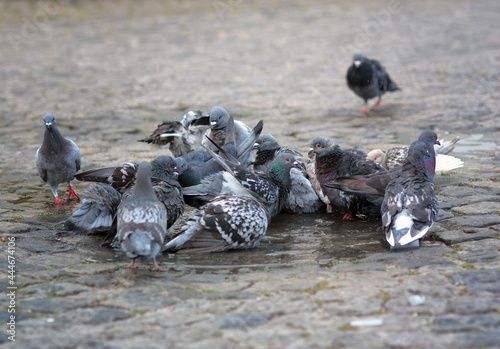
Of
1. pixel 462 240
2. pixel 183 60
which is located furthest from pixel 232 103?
pixel 462 240

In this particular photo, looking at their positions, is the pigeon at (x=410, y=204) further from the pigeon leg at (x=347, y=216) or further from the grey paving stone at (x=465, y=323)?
the grey paving stone at (x=465, y=323)

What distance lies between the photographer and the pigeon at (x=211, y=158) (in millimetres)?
6184

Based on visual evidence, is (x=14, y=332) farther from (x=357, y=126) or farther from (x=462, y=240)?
(x=357, y=126)

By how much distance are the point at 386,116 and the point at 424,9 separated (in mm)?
16896

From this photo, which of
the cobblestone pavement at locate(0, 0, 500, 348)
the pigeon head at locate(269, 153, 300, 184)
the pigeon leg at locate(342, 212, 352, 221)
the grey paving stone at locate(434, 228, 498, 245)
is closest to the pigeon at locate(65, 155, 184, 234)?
the cobblestone pavement at locate(0, 0, 500, 348)

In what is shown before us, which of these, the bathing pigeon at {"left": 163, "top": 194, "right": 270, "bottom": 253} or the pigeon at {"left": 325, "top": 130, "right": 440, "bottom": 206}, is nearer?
the bathing pigeon at {"left": 163, "top": 194, "right": 270, "bottom": 253}

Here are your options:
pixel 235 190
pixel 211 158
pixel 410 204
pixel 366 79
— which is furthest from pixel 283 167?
pixel 366 79

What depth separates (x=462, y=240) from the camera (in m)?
4.86

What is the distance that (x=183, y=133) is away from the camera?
25.3 feet

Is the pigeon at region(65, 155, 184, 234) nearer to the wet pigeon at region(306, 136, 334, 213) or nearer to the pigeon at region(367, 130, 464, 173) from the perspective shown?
the wet pigeon at region(306, 136, 334, 213)

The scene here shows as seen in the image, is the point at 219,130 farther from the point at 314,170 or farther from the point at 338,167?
the point at 338,167

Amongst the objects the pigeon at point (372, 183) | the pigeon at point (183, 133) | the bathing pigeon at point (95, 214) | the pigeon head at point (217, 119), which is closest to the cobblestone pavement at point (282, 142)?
the bathing pigeon at point (95, 214)

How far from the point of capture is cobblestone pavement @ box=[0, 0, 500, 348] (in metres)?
3.38

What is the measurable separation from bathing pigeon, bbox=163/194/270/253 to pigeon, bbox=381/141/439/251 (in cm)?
111
